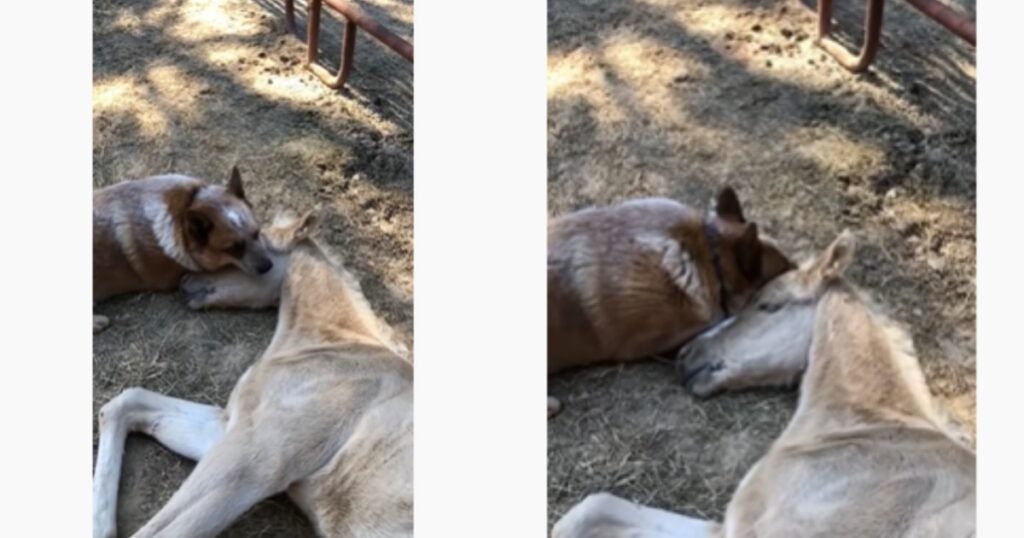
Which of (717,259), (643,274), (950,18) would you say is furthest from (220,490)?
(950,18)

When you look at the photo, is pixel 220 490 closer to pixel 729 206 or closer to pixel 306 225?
pixel 306 225

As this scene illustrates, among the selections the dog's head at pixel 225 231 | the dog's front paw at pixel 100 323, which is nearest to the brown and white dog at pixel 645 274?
the dog's head at pixel 225 231

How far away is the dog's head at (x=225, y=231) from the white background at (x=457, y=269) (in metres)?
0.22

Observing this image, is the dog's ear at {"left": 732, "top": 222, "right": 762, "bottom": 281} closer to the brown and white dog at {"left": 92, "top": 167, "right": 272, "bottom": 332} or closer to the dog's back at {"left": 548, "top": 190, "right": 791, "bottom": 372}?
the dog's back at {"left": 548, "top": 190, "right": 791, "bottom": 372}

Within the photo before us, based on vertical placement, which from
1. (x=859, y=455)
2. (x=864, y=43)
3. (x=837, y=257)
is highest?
(x=864, y=43)

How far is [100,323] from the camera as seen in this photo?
2.17m

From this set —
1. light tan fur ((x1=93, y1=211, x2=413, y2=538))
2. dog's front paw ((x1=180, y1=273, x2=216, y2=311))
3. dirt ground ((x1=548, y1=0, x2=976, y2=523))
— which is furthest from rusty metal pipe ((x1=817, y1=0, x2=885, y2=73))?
dog's front paw ((x1=180, y1=273, x2=216, y2=311))

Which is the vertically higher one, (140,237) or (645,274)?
(645,274)

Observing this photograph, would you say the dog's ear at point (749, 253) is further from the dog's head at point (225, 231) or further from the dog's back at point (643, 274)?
the dog's head at point (225, 231)

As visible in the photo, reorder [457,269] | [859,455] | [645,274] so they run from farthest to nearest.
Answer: [457,269] < [645,274] < [859,455]

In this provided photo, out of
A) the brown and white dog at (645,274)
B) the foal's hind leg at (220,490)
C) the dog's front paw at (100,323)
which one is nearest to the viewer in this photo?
the brown and white dog at (645,274)

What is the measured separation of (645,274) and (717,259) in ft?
0.38

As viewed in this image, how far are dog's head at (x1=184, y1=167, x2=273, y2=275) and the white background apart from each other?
0.73ft

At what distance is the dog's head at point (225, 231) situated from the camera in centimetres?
211
